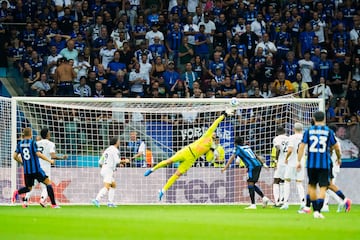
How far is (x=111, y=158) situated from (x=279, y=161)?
423 cm

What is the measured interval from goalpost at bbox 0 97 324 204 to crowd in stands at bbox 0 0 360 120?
6.29 ft

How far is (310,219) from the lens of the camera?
15.7m

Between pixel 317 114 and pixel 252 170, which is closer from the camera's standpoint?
pixel 317 114

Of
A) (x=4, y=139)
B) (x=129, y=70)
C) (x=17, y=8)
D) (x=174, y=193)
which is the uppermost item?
(x=17, y=8)

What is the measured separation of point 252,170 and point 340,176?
458 cm

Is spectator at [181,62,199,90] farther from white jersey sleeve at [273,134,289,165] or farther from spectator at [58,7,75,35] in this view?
white jersey sleeve at [273,134,289,165]

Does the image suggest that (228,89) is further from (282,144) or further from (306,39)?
(282,144)

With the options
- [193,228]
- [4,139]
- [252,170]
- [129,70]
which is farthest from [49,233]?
[129,70]

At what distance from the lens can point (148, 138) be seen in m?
24.9

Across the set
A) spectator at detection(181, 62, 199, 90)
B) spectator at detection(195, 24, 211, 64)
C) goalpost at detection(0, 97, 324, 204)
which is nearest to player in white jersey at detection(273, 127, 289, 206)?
goalpost at detection(0, 97, 324, 204)

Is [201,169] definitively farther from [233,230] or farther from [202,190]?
[233,230]

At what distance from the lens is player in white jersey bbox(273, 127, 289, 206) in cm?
2218

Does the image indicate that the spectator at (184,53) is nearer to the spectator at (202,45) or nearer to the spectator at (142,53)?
the spectator at (202,45)

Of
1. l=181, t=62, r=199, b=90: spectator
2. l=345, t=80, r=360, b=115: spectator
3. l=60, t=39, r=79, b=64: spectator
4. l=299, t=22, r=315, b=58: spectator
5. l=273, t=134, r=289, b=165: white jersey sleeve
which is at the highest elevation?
l=299, t=22, r=315, b=58: spectator
